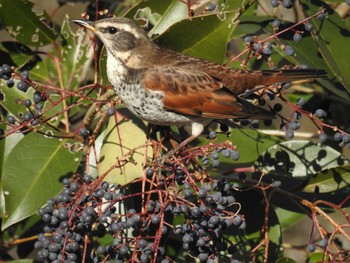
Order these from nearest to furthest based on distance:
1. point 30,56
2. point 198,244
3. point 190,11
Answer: point 198,244 < point 190,11 < point 30,56

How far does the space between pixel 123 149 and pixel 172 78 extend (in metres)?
0.53

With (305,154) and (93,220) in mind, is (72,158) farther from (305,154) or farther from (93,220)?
(305,154)

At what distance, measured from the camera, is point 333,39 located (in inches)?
166

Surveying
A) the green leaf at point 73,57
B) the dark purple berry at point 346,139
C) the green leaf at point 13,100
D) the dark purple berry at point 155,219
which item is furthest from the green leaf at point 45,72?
the dark purple berry at point 346,139

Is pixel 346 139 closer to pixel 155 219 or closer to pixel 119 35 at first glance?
pixel 155 219

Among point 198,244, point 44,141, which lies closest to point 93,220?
point 198,244

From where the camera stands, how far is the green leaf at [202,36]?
375 centimetres

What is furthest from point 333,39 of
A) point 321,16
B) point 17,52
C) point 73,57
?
point 17,52

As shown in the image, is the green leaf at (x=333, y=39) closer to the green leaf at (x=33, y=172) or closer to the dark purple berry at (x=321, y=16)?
the dark purple berry at (x=321, y=16)

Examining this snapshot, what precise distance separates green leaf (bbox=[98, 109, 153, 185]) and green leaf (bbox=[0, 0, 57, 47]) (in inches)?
30.6

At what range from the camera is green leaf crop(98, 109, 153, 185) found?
11.8 feet

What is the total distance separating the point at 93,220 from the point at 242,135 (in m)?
1.12

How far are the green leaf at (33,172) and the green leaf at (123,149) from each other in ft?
0.77

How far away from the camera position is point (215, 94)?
4.14 m
